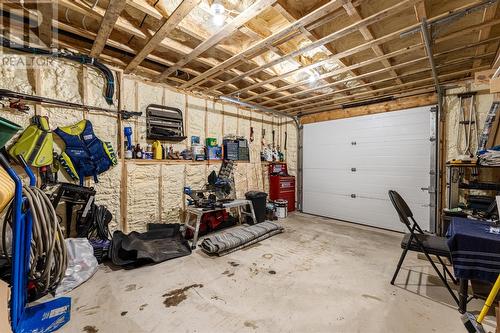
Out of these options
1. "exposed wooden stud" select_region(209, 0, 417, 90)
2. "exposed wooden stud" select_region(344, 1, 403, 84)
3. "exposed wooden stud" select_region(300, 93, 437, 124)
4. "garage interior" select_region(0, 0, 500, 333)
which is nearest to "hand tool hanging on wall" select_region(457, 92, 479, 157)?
"garage interior" select_region(0, 0, 500, 333)

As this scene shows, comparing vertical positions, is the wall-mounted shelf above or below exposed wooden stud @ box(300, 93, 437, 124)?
below

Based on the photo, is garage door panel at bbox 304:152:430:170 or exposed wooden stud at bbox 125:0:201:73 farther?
garage door panel at bbox 304:152:430:170

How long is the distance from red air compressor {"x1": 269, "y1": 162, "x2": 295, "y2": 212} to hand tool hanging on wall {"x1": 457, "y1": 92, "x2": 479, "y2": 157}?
3.48 meters

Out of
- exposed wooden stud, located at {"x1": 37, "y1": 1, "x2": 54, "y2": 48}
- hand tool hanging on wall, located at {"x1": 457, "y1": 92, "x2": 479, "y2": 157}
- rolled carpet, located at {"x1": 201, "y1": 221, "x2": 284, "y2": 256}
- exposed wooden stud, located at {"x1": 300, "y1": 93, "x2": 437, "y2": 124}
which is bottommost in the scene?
rolled carpet, located at {"x1": 201, "y1": 221, "x2": 284, "y2": 256}

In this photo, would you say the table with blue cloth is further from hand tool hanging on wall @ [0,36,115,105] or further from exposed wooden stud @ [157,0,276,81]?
hand tool hanging on wall @ [0,36,115,105]

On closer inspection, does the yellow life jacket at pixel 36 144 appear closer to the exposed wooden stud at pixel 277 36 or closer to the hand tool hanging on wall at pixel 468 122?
the exposed wooden stud at pixel 277 36

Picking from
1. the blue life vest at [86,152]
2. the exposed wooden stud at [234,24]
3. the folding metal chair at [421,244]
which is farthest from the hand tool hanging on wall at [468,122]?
the blue life vest at [86,152]

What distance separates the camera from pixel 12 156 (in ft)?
8.16

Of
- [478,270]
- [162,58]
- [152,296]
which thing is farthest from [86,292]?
[478,270]

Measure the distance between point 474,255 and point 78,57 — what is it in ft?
15.9

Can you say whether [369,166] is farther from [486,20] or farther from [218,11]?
[218,11]

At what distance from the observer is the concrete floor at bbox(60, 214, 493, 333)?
1793 mm

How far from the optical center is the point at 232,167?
4.84 metres

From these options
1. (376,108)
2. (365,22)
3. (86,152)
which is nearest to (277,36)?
(365,22)
